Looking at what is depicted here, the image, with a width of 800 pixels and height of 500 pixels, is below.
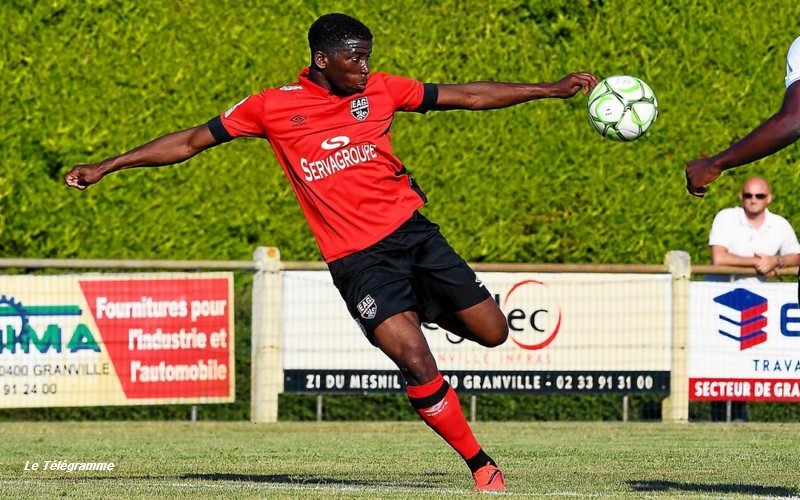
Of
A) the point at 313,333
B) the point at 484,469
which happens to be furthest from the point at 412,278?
the point at 313,333

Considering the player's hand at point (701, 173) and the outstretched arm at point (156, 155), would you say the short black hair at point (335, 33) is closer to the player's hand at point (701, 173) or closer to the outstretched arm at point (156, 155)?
the outstretched arm at point (156, 155)

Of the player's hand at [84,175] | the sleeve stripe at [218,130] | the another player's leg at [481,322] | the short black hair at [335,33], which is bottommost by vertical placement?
the another player's leg at [481,322]

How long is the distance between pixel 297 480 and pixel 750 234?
6.68 m

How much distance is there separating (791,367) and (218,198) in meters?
5.82

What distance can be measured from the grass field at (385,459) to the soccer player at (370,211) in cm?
70

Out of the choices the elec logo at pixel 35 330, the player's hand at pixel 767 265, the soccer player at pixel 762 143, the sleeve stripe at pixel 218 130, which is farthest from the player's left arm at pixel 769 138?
the elec logo at pixel 35 330

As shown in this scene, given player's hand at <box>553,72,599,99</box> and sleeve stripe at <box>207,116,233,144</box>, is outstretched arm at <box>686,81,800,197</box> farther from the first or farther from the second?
sleeve stripe at <box>207,116,233,144</box>

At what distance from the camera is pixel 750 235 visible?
13750 millimetres

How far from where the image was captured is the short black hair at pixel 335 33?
7.94 metres

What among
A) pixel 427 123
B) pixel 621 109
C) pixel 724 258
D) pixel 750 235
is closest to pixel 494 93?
pixel 621 109

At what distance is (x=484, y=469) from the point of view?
777cm

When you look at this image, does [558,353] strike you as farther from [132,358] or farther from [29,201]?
[29,201]

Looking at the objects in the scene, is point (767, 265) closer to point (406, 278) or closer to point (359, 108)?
point (406, 278)

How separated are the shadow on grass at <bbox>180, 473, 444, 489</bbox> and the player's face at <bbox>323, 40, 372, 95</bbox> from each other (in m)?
Answer: 2.23
